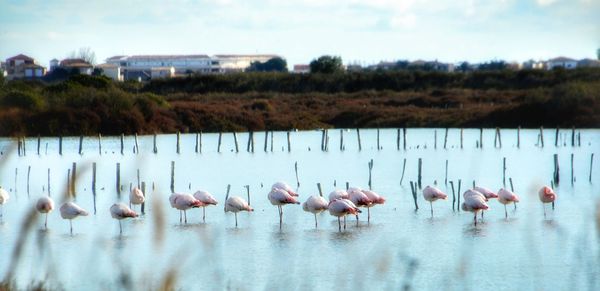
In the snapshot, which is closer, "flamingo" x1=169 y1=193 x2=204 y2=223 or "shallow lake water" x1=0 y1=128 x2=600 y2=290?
"shallow lake water" x1=0 y1=128 x2=600 y2=290

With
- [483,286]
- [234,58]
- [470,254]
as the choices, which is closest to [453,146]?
[470,254]

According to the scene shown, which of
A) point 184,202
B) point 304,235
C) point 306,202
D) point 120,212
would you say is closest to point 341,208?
point 304,235

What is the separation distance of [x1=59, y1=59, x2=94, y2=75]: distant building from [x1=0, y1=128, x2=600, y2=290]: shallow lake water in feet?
187

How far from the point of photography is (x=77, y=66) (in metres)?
97.4

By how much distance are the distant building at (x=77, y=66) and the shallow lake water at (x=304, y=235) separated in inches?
2246

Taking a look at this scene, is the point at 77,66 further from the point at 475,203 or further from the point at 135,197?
the point at 475,203

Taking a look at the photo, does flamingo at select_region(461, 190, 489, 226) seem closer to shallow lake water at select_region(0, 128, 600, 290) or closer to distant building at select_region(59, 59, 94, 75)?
shallow lake water at select_region(0, 128, 600, 290)

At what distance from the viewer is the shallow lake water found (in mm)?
11562

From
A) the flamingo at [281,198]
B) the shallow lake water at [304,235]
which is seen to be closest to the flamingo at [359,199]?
the shallow lake water at [304,235]

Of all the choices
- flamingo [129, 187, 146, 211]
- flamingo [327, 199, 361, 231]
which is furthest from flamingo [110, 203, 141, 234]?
flamingo [327, 199, 361, 231]

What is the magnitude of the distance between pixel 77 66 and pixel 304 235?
269ft

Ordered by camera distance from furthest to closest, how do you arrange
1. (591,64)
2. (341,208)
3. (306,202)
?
1. (591,64)
2. (306,202)
3. (341,208)

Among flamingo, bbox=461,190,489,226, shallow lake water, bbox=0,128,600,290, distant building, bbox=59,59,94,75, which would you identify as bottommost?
shallow lake water, bbox=0,128,600,290

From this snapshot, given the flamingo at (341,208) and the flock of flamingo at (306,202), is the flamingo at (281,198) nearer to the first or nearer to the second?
the flock of flamingo at (306,202)
